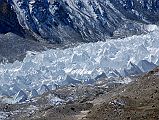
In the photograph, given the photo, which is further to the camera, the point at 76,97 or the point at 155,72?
the point at 76,97

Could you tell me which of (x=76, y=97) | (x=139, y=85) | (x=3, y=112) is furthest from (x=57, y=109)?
(x=76, y=97)

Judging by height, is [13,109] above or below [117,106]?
below

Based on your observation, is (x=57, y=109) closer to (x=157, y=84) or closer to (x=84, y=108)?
(x=84, y=108)

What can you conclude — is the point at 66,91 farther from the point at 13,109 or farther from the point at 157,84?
the point at 157,84

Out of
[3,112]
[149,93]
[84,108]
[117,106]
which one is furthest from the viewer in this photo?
[3,112]

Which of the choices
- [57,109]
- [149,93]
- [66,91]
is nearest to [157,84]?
[149,93]

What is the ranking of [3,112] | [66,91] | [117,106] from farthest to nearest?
[66,91]
[3,112]
[117,106]
